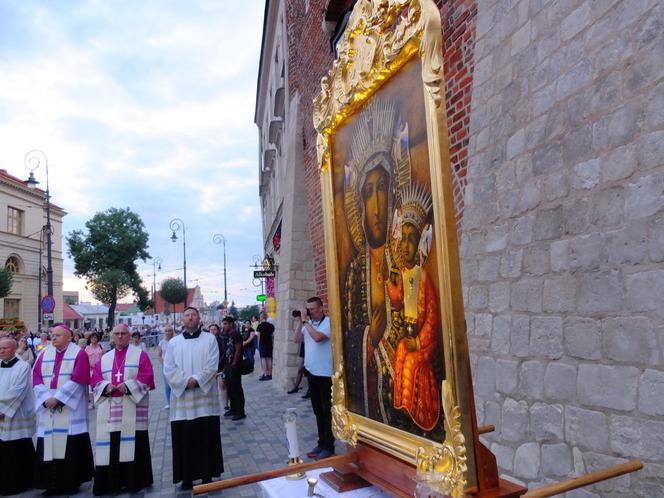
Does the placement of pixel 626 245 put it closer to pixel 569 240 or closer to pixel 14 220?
pixel 569 240

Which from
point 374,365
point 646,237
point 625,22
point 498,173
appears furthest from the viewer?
point 498,173

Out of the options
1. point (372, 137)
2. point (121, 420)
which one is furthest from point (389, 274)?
point (121, 420)

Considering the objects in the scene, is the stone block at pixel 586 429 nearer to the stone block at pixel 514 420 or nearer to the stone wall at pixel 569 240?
the stone wall at pixel 569 240

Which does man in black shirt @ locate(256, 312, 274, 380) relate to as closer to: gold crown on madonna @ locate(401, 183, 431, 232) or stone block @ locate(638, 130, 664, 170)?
stone block @ locate(638, 130, 664, 170)

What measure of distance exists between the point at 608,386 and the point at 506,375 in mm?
1042

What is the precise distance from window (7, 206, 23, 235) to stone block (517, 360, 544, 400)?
Result: 4716 cm

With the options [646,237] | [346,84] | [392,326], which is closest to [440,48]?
[346,84]

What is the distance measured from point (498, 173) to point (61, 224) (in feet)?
166

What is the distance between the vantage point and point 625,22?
3736mm

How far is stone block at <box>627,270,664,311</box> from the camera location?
332cm

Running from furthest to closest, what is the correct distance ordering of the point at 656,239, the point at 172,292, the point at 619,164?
the point at 172,292
the point at 619,164
the point at 656,239

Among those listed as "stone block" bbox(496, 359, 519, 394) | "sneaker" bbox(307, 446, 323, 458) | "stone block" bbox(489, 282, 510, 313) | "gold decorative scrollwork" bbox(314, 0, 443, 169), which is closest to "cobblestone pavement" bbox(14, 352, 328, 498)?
"sneaker" bbox(307, 446, 323, 458)

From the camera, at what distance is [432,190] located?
2135 millimetres

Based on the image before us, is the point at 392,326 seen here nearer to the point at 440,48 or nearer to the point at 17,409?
the point at 440,48
